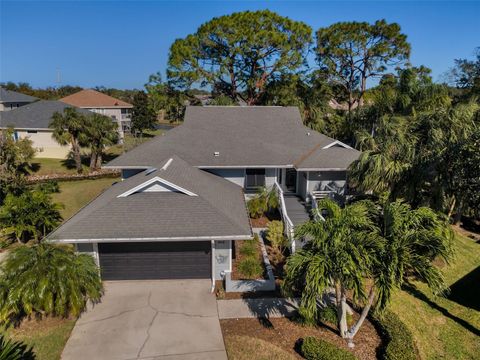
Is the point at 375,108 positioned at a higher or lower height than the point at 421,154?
higher

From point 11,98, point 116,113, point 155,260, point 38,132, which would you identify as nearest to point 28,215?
point 155,260

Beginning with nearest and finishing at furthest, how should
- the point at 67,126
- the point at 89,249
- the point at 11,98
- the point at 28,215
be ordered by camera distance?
the point at 89,249, the point at 28,215, the point at 67,126, the point at 11,98

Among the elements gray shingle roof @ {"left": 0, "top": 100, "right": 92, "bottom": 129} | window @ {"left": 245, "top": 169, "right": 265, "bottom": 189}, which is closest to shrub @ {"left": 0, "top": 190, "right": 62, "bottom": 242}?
window @ {"left": 245, "top": 169, "right": 265, "bottom": 189}

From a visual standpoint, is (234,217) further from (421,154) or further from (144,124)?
(144,124)

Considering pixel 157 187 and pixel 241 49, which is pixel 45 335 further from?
pixel 241 49

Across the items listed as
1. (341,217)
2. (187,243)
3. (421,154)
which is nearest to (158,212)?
(187,243)

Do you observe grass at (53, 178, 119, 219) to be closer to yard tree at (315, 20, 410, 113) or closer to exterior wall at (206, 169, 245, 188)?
exterior wall at (206, 169, 245, 188)
